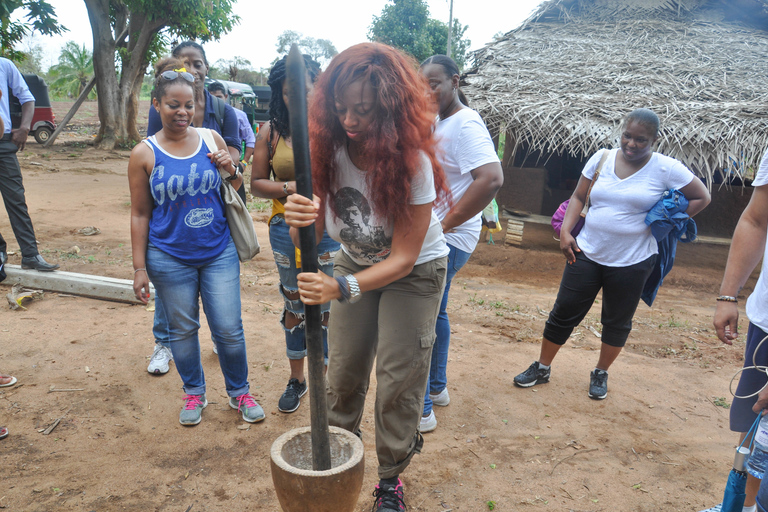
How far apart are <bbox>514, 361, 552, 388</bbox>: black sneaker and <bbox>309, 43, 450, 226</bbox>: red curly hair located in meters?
2.14

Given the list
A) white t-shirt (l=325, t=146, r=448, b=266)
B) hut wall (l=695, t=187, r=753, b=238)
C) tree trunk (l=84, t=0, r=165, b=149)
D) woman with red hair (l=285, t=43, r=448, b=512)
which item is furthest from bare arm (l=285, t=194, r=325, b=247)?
tree trunk (l=84, t=0, r=165, b=149)

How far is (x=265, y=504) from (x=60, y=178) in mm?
10620

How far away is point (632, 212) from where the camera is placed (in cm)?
316

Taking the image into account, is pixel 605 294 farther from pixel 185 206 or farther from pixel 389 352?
pixel 185 206

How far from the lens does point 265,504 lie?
2316 millimetres

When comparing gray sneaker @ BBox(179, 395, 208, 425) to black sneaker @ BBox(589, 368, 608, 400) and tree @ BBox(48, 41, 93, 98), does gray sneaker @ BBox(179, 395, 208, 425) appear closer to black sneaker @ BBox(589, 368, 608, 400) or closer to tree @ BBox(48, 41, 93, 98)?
black sneaker @ BBox(589, 368, 608, 400)

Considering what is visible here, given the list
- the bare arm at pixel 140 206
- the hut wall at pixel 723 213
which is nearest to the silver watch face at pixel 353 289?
the bare arm at pixel 140 206

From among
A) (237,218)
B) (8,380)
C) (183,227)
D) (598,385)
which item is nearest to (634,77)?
(598,385)

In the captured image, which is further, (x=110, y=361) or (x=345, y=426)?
(x=110, y=361)

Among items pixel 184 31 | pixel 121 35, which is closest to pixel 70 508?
pixel 184 31

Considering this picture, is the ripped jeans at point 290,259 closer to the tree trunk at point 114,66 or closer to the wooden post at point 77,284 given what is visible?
the wooden post at point 77,284

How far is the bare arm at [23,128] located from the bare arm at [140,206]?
2772mm

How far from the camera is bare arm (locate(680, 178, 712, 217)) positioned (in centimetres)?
312

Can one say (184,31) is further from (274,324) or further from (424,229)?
(424,229)
